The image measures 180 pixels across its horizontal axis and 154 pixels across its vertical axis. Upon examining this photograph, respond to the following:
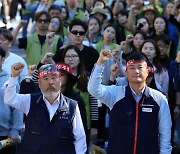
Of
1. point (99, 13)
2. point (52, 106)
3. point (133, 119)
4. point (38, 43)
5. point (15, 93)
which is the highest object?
point (99, 13)

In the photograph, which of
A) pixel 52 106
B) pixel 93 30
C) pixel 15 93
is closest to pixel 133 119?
pixel 52 106

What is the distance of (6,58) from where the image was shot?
22.1ft

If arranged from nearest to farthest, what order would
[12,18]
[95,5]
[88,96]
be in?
1. [88,96]
2. [95,5]
3. [12,18]

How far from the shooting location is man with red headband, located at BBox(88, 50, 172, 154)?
16.2 ft

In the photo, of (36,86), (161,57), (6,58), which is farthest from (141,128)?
(161,57)

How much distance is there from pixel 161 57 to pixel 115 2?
488 centimetres

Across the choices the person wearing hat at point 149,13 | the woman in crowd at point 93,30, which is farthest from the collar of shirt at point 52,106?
the person wearing hat at point 149,13

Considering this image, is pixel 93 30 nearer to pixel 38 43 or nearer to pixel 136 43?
pixel 136 43

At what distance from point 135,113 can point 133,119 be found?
6cm

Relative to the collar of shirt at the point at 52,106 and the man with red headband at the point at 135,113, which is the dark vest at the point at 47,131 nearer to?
the collar of shirt at the point at 52,106

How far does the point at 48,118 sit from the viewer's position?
4.79 metres

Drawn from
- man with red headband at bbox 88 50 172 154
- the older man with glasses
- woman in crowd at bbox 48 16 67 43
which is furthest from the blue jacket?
woman in crowd at bbox 48 16 67 43

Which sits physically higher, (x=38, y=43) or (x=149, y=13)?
(x=149, y=13)

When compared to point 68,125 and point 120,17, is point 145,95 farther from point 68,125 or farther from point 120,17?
point 120,17
